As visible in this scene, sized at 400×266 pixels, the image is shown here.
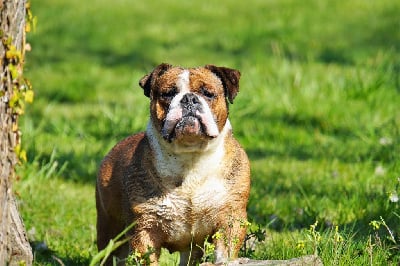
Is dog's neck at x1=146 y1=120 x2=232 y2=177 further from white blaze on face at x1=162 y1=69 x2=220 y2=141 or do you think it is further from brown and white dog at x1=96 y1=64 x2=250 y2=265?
white blaze on face at x1=162 y1=69 x2=220 y2=141

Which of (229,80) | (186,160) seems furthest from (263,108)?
(186,160)

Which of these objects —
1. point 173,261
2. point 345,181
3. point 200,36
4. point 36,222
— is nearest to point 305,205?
point 345,181

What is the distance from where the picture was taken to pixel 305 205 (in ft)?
20.9

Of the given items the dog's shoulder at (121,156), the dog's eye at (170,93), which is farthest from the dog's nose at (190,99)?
the dog's shoulder at (121,156)

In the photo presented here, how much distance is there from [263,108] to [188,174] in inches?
166

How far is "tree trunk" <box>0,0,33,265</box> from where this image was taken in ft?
13.5

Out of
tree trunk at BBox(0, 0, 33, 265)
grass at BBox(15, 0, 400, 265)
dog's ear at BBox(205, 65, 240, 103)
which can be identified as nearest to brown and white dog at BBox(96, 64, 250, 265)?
dog's ear at BBox(205, 65, 240, 103)

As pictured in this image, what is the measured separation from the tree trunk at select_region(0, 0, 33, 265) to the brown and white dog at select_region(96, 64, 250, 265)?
651 millimetres

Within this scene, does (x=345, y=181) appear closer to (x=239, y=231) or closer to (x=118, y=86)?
(x=239, y=231)

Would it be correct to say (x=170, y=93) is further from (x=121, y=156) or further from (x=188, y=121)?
(x=121, y=156)

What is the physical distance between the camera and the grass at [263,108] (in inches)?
238

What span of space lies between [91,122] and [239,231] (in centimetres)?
435

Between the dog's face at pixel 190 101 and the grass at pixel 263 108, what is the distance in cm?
68

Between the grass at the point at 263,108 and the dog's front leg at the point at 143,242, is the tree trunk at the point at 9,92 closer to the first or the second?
the dog's front leg at the point at 143,242
